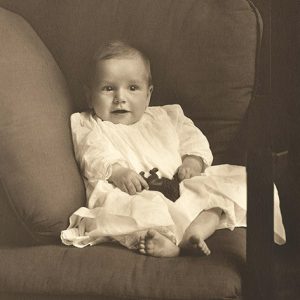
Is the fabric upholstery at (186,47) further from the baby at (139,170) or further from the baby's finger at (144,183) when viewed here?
the baby's finger at (144,183)

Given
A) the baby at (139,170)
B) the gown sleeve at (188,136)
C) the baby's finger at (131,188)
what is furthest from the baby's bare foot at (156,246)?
the gown sleeve at (188,136)

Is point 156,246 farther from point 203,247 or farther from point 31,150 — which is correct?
point 31,150

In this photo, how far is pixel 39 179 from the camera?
3.27 ft

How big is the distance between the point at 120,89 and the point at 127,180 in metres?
0.19

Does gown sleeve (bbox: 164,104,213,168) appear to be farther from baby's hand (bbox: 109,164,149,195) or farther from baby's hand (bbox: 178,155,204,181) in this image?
baby's hand (bbox: 109,164,149,195)

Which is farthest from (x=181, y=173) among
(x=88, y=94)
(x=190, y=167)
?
(x=88, y=94)

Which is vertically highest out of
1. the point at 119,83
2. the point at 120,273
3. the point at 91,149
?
the point at 119,83

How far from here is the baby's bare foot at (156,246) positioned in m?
0.95

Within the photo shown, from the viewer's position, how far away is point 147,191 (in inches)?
40.8

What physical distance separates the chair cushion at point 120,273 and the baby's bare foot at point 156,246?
12 millimetres

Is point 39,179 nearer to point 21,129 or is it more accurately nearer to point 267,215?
point 21,129

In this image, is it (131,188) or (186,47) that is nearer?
(131,188)

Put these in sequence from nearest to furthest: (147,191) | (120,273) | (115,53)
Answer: (120,273) → (147,191) → (115,53)

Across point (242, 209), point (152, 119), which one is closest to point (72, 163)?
point (152, 119)
